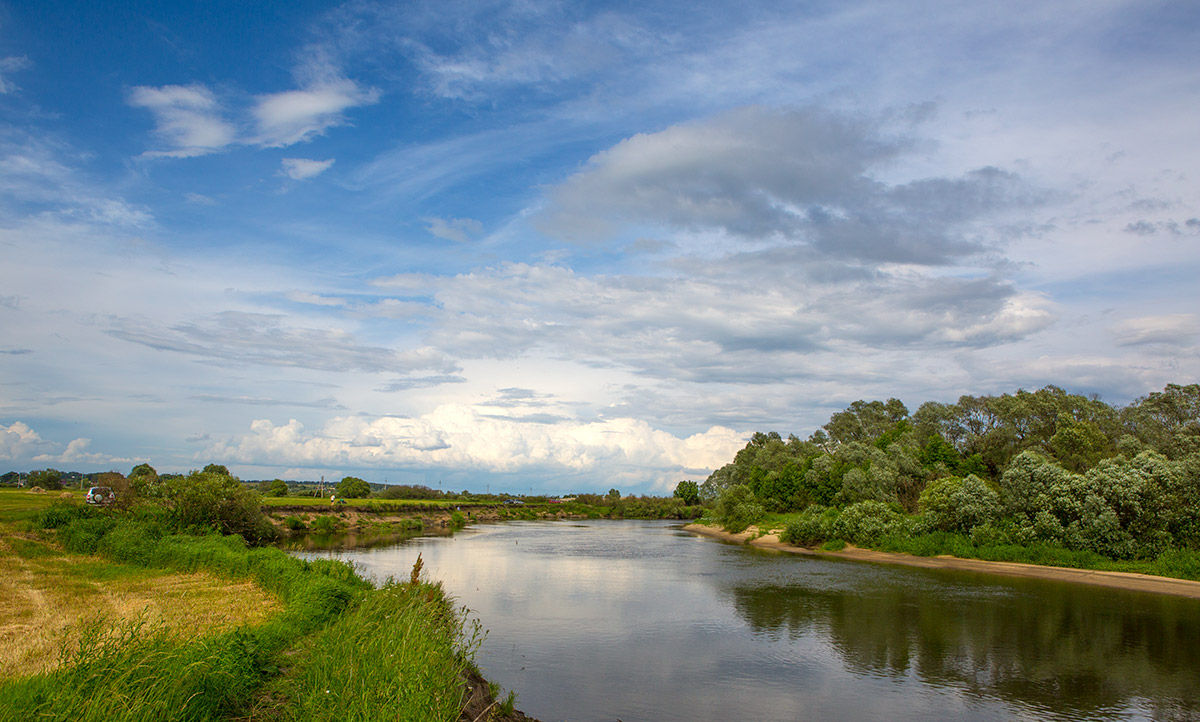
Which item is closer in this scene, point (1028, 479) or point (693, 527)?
point (1028, 479)

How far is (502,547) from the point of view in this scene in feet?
221

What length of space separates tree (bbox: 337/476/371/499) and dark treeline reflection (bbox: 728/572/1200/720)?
11881 cm

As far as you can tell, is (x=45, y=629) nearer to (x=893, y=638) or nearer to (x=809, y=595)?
(x=893, y=638)

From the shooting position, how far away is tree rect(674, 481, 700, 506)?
178750 mm

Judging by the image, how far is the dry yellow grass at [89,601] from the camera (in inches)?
619

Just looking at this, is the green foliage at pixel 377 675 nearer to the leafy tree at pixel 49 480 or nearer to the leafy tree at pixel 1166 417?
the leafy tree at pixel 1166 417

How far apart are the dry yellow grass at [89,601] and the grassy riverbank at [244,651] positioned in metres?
0.08

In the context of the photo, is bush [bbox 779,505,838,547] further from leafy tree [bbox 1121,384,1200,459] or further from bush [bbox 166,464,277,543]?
bush [bbox 166,464,277,543]

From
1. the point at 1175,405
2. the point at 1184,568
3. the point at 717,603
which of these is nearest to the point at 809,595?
the point at 717,603

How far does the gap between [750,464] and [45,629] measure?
123 m

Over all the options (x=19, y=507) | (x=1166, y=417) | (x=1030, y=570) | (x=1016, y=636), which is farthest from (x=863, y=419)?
(x=19, y=507)

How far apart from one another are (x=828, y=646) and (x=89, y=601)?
27.3m

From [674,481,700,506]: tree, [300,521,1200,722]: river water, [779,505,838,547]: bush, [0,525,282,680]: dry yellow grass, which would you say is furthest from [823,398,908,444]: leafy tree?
[0,525,282,680]: dry yellow grass

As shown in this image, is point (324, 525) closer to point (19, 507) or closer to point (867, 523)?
point (19, 507)
